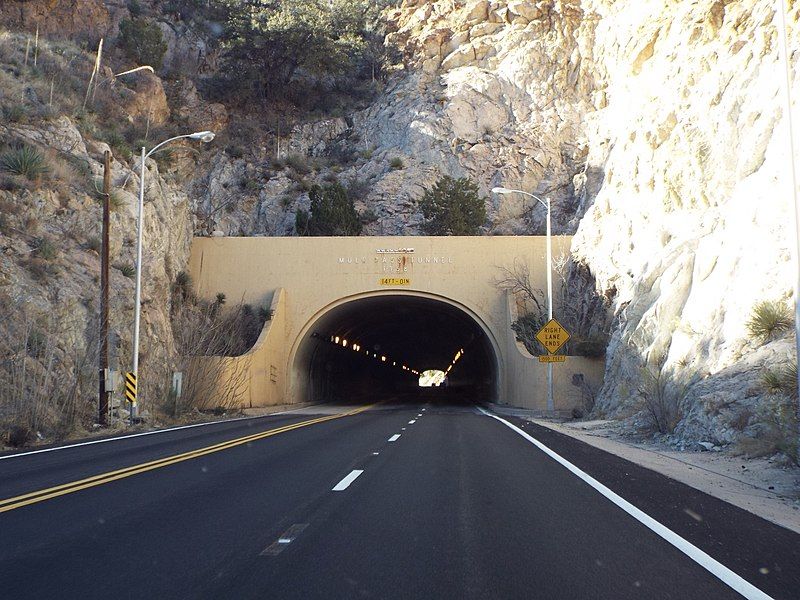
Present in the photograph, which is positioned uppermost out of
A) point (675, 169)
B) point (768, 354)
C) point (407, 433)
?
point (675, 169)

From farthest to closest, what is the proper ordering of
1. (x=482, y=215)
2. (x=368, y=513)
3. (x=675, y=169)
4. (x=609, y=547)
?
(x=482, y=215), (x=675, y=169), (x=368, y=513), (x=609, y=547)

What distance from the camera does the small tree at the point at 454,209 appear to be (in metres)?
52.1

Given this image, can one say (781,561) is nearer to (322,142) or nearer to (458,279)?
(458,279)

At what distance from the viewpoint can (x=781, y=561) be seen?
609 cm

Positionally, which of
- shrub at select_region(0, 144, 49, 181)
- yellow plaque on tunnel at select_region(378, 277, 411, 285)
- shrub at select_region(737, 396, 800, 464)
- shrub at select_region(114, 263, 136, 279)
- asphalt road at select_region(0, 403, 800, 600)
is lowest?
asphalt road at select_region(0, 403, 800, 600)

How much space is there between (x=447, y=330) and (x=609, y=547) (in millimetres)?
53179

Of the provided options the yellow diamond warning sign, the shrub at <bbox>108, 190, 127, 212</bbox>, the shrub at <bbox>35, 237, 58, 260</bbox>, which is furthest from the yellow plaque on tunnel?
the shrub at <bbox>35, 237, 58, 260</bbox>

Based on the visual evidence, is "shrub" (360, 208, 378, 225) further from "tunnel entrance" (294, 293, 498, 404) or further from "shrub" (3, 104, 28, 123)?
"shrub" (3, 104, 28, 123)

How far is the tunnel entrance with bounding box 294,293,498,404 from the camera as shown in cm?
4531

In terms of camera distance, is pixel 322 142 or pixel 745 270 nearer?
pixel 745 270

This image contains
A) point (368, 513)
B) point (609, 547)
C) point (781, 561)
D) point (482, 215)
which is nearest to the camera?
point (781, 561)

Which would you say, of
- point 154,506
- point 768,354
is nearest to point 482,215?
point 768,354

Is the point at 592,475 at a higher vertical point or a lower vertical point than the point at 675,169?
lower

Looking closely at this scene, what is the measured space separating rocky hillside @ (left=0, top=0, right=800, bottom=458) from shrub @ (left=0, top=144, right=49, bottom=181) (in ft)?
3.76
